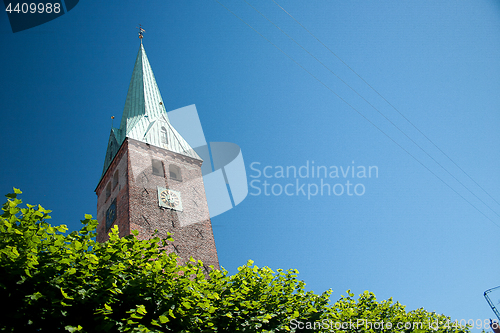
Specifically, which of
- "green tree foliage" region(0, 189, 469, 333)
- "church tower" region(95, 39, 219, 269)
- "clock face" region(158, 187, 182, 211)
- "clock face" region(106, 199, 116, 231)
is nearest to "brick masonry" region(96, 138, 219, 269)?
"church tower" region(95, 39, 219, 269)

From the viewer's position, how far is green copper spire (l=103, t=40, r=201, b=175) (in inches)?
1206

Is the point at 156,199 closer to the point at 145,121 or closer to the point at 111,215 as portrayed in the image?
the point at 111,215

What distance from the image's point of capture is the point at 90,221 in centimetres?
910

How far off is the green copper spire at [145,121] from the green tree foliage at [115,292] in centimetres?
2043

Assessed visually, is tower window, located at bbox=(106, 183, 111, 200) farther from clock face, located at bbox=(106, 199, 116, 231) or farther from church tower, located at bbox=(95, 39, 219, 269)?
clock face, located at bbox=(106, 199, 116, 231)

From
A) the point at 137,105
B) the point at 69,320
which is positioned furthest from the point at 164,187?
the point at 69,320

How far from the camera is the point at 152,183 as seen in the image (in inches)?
1039

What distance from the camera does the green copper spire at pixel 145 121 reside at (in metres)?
30.6

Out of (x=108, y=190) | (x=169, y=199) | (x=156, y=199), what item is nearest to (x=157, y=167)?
(x=169, y=199)

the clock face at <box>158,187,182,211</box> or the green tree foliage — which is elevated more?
the clock face at <box>158,187,182,211</box>

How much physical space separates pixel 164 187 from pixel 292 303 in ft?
55.8

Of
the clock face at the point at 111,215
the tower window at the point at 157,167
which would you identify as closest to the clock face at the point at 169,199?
the tower window at the point at 157,167

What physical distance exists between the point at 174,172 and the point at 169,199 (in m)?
3.77

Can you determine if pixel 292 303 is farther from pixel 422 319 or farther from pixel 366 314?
pixel 422 319
